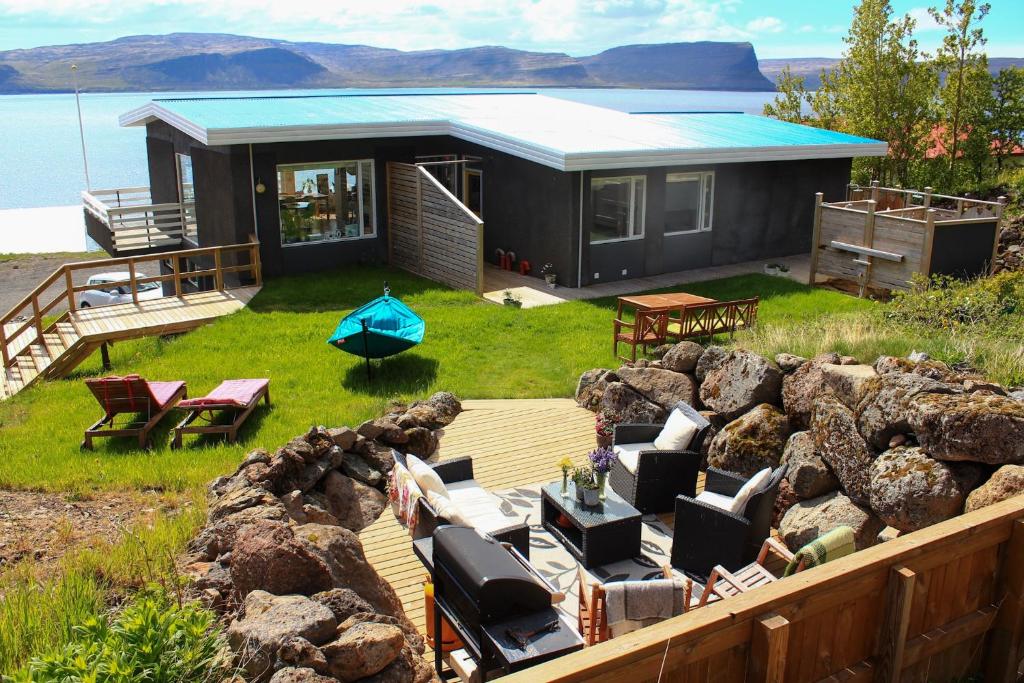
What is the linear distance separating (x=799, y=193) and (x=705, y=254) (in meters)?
3.13

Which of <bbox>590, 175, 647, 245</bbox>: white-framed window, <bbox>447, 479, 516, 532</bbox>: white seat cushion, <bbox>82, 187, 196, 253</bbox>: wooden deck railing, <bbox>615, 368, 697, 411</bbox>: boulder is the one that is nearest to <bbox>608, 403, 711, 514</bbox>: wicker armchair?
<bbox>447, 479, 516, 532</bbox>: white seat cushion

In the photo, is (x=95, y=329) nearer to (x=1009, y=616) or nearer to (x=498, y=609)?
(x=498, y=609)

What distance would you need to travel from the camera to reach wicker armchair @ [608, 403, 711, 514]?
7484 mm

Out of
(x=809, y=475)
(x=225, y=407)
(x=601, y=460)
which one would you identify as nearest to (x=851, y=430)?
(x=809, y=475)

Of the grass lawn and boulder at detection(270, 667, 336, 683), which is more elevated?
boulder at detection(270, 667, 336, 683)

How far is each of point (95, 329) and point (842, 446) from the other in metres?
11.5

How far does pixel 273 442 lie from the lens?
9.47 meters

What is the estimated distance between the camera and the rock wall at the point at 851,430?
6301 mm

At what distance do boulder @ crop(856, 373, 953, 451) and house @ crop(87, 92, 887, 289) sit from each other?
31.2 feet

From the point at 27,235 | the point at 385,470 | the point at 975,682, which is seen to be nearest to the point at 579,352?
the point at 385,470

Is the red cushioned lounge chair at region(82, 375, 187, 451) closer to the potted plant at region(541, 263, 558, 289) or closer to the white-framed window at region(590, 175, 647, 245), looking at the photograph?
the potted plant at region(541, 263, 558, 289)

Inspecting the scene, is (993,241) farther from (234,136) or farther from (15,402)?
(15,402)

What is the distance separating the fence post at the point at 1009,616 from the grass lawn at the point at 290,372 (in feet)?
14.6

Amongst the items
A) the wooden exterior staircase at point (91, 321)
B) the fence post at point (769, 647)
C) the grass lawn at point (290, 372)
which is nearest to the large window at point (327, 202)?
the grass lawn at point (290, 372)
